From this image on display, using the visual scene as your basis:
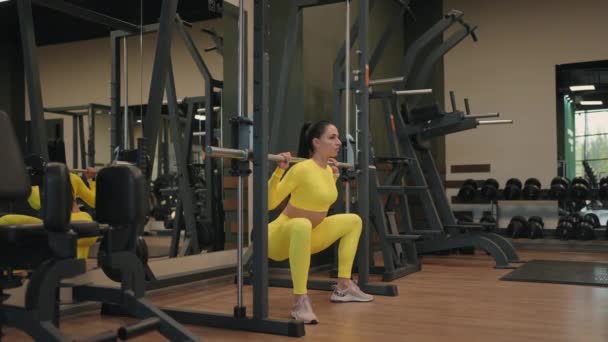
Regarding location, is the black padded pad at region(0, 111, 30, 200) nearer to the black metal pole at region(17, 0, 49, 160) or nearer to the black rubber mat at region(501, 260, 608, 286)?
the black metal pole at region(17, 0, 49, 160)

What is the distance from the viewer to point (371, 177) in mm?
4195

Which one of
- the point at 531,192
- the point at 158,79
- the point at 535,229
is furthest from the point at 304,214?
the point at 531,192

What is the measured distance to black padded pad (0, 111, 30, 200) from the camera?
7.07ft

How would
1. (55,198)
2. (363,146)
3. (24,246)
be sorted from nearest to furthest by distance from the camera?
1. (55,198)
2. (24,246)
3. (363,146)

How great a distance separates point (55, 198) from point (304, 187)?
1524mm

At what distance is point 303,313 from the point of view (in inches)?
110

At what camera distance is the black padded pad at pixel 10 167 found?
7.07 ft

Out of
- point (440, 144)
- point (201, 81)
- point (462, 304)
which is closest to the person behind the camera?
point (462, 304)

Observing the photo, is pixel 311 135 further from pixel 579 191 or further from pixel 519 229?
pixel 579 191

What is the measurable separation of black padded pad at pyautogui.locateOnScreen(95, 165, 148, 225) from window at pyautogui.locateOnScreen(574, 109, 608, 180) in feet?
20.9

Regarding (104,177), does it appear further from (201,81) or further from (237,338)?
(201,81)

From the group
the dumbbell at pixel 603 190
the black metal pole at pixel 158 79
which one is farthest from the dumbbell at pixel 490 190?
the black metal pole at pixel 158 79

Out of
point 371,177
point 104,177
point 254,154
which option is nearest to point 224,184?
point 371,177

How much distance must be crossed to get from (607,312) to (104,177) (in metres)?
2.55
